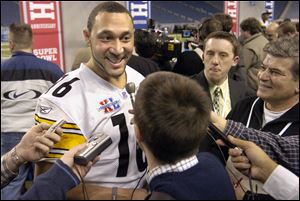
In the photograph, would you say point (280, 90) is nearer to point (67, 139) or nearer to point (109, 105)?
point (109, 105)

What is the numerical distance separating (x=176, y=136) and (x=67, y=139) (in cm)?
41

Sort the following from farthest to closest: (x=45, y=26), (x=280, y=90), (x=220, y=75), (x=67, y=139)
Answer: (x=45, y=26)
(x=220, y=75)
(x=280, y=90)
(x=67, y=139)

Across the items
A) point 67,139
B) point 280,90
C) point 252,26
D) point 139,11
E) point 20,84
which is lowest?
point 20,84

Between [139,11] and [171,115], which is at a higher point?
[139,11]

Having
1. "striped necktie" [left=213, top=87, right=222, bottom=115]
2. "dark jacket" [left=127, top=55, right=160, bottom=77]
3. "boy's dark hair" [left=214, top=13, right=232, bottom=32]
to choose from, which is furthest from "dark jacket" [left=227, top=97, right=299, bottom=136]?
"boy's dark hair" [left=214, top=13, right=232, bottom=32]

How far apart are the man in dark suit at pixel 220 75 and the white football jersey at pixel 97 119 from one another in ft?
2.75

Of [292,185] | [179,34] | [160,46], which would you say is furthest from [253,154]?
[179,34]

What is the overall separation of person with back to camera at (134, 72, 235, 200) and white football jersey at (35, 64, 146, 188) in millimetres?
272

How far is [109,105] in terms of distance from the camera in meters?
1.23

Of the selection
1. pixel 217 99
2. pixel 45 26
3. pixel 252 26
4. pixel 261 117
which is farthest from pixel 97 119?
pixel 252 26

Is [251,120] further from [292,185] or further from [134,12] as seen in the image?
[134,12]

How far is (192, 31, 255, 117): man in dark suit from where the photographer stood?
2.00m

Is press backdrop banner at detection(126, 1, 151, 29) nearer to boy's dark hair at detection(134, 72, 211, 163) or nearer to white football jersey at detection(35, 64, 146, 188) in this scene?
white football jersey at detection(35, 64, 146, 188)

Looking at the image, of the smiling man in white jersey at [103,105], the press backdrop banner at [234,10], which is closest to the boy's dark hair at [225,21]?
the smiling man in white jersey at [103,105]
